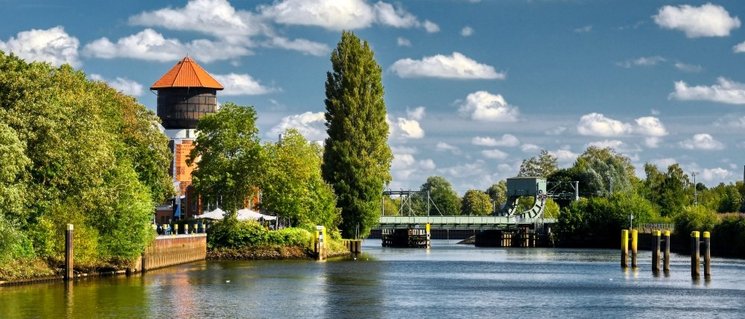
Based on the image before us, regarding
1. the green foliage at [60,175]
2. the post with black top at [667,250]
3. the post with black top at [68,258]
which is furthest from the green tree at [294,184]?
the post with black top at [68,258]

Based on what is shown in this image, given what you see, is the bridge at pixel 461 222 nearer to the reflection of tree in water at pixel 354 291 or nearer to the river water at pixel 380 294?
the reflection of tree in water at pixel 354 291

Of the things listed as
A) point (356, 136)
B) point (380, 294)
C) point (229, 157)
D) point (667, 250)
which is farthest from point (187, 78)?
point (380, 294)

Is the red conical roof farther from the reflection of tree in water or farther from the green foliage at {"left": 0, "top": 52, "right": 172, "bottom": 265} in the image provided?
the green foliage at {"left": 0, "top": 52, "right": 172, "bottom": 265}

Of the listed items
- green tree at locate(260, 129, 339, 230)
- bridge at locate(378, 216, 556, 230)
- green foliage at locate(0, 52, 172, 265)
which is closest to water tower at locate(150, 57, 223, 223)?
bridge at locate(378, 216, 556, 230)

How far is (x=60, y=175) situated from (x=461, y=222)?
105919 millimetres

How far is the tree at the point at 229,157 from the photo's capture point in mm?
98438

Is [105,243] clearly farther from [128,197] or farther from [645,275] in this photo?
[645,275]

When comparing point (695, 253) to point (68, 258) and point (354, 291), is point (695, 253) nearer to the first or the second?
point (354, 291)

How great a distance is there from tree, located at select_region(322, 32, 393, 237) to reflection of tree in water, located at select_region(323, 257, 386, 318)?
78.1ft

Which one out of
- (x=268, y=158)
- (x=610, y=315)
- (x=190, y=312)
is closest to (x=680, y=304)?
(x=610, y=315)

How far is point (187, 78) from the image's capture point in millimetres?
148375

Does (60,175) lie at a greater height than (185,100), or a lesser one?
lesser

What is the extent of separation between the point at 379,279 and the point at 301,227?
31855 mm

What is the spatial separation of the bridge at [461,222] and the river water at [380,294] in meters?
74.9
